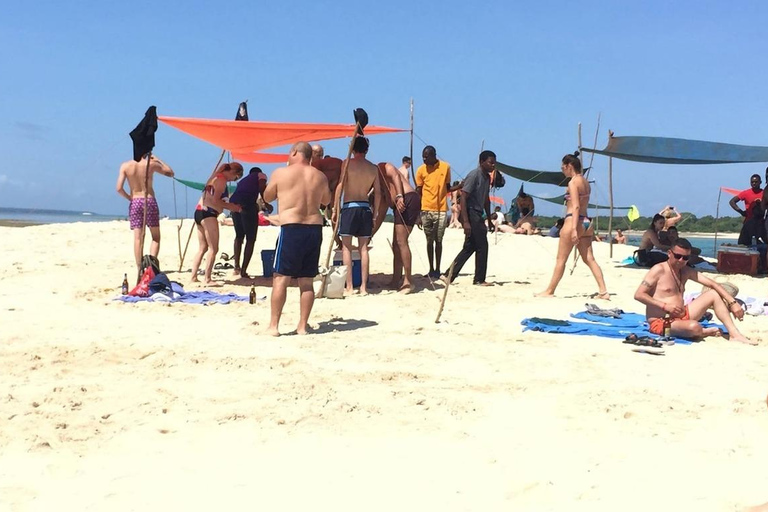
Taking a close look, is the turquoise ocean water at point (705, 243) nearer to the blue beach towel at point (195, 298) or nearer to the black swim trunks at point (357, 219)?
the black swim trunks at point (357, 219)

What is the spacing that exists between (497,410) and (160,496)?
169 centimetres

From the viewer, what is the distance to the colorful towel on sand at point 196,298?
6812 millimetres

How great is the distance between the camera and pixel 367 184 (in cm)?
718

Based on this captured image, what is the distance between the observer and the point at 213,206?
7430 mm

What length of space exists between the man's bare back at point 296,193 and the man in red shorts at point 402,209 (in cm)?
203

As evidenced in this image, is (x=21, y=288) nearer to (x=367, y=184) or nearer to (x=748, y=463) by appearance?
(x=367, y=184)

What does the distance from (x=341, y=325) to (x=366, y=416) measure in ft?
7.81

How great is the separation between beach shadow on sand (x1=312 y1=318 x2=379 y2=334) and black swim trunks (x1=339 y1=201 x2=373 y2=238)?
1341 mm

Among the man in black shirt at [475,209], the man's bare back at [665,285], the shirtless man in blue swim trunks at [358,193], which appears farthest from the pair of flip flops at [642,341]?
the man in black shirt at [475,209]

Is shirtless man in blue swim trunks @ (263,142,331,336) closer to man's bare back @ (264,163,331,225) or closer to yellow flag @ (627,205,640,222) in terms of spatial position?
man's bare back @ (264,163,331,225)

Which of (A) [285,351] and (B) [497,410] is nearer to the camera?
(B) [497,410]

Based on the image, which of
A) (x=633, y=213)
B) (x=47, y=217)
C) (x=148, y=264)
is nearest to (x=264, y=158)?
(x=148, y=264)

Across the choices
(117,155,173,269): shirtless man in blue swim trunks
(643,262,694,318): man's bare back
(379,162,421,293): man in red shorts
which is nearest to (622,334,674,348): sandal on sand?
(643,262,694,318): man's bare back

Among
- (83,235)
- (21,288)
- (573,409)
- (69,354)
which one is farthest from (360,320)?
(83,235)
